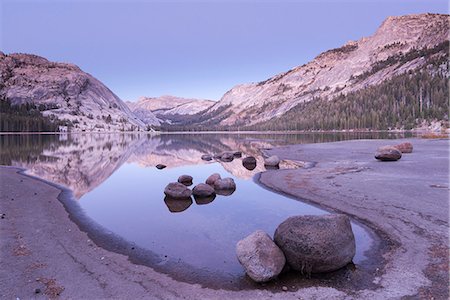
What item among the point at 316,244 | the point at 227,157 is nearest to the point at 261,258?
the point at 316,244

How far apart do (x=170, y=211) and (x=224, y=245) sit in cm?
683

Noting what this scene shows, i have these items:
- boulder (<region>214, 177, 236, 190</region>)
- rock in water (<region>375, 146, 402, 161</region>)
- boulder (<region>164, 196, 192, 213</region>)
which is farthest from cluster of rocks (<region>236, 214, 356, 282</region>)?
rock in water (<region>375, 146, 402, 161</region>)

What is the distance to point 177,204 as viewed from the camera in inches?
834

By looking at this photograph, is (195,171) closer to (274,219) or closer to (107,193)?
(107,193)

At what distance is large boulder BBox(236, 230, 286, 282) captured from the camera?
399 inches

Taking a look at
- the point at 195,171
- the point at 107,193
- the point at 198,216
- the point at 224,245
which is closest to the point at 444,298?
the point at 224,245

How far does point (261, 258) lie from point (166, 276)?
330cm

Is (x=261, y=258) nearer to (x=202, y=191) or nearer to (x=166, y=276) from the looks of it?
(x=166, y=276)

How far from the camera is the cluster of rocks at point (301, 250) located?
10297 millimetres

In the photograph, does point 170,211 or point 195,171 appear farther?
point 195,171

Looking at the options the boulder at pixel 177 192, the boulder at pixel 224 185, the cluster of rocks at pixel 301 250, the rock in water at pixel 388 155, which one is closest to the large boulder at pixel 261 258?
the cluster of rocks at pixel 301 250

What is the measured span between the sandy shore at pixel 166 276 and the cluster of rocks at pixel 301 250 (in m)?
0.94

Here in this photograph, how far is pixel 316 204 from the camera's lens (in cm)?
1966

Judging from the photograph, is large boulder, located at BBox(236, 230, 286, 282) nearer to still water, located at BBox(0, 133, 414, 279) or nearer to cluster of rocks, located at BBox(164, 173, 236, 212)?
still water, located at BBox(0, 133, 414, 279)
